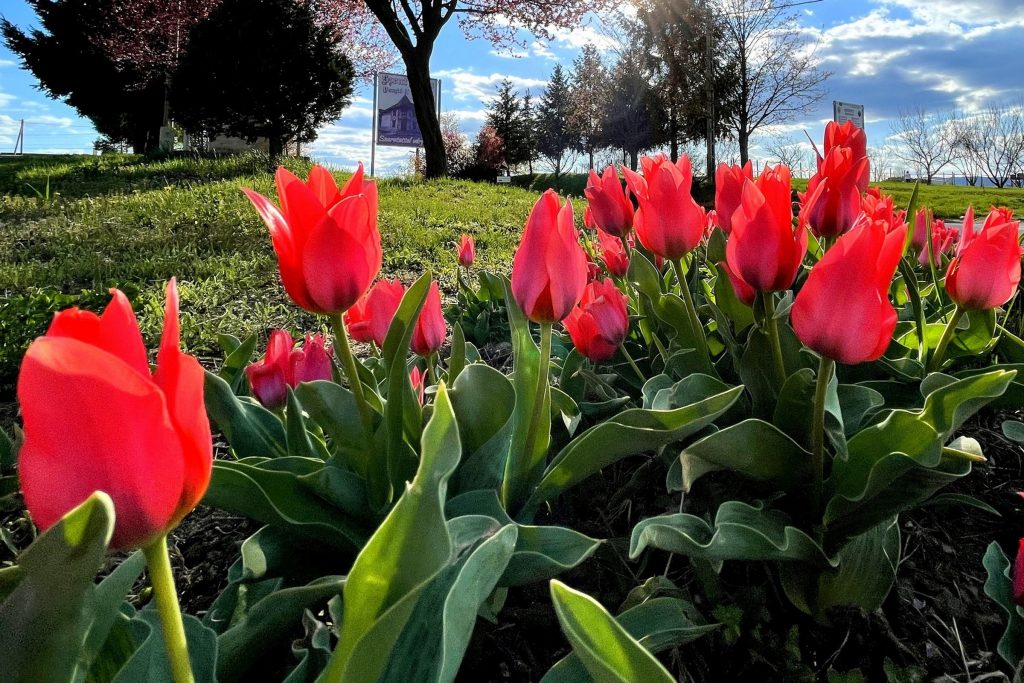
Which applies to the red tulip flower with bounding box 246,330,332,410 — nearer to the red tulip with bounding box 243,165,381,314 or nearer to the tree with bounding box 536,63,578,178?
the red tulip with bounding box 243,165,381,314

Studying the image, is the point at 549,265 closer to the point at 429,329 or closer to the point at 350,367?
the point at 350,367

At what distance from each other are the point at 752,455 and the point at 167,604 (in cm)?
78

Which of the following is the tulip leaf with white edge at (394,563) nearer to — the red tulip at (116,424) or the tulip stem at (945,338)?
the red tulip at (116,424)

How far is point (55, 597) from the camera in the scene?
0.48 m

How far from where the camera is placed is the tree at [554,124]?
39.9 m

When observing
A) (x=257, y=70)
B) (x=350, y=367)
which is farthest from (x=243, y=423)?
(x=257, y=70)

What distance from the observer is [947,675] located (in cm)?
106

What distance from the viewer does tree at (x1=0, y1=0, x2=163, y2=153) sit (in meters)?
23.0

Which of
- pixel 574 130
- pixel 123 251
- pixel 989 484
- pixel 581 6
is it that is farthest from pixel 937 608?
pixel 574 130

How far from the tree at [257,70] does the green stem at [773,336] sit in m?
17.8

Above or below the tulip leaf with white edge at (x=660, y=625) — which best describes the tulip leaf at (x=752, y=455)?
above

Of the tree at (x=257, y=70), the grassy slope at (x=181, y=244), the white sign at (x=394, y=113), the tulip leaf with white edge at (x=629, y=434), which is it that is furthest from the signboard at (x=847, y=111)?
the tree at (x=257, y=70)

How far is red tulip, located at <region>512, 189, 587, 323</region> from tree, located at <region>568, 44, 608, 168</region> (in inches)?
1301

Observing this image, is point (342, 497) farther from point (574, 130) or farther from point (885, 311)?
point (574, 130)
